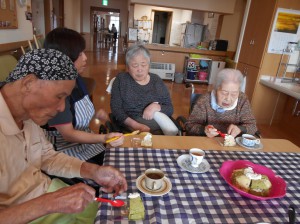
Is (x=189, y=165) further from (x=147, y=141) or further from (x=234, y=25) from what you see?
(x=234, y=25)

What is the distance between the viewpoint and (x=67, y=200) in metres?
0.71

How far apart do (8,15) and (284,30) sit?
12.8 feet

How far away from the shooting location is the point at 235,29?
5930 mm

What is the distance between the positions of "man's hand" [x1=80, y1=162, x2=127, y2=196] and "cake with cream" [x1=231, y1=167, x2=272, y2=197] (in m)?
0.47

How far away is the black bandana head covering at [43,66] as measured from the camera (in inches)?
30.5

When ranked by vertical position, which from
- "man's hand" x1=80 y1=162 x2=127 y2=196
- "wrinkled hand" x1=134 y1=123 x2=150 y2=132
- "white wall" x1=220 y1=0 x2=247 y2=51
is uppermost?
"white wall" x1=220 y1=0 x2=247 y2=51

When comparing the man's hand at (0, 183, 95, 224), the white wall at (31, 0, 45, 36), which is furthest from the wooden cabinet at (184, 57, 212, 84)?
the man's hand at (0, 183, 95, 224)

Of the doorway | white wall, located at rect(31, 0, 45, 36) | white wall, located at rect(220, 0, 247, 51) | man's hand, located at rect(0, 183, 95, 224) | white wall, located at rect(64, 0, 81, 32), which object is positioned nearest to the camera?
man's hand, located at rect(0, 183, 95, 224)

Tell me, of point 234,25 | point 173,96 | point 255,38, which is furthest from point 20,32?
point 234,25

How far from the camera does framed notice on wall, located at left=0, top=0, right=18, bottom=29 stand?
268 centimetres

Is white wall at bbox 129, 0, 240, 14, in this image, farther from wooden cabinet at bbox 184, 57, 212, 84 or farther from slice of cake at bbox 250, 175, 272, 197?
slice of cake at bbox 250, 175, 272, 197

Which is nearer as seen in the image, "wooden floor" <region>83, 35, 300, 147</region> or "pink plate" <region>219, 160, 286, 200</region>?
"pink plate" <region>219, 160, 286, 200</region>

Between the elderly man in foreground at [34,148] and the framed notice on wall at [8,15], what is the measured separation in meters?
2.37

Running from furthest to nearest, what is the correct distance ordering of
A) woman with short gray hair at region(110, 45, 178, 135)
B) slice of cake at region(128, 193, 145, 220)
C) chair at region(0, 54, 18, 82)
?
chair at region(0, 54, 18, 82) < woman with short gray hair at region(110, 45, 178, 135) < slice of cake at region(128, 193, 145, 220)
